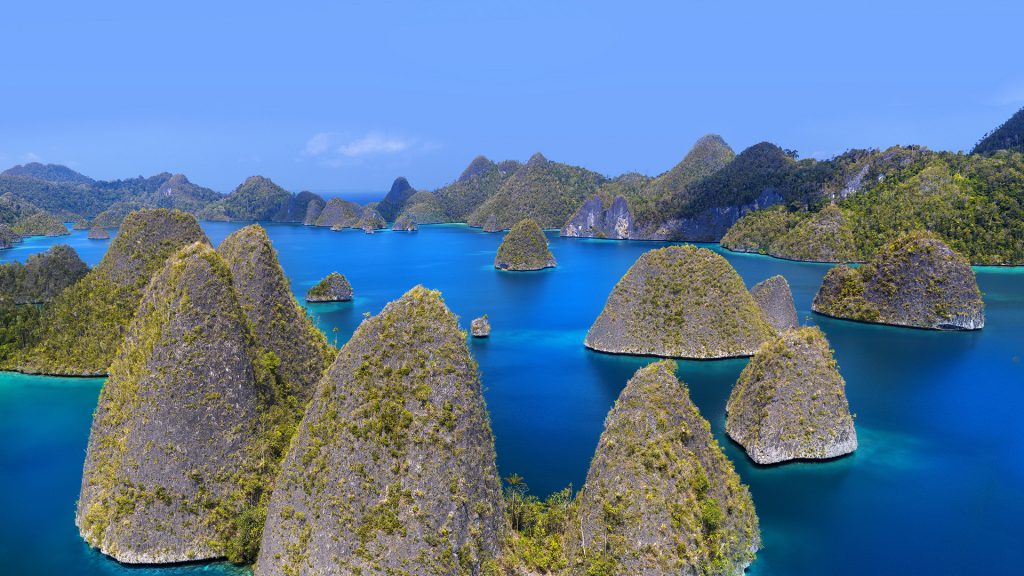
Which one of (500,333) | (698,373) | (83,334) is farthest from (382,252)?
(698,373)

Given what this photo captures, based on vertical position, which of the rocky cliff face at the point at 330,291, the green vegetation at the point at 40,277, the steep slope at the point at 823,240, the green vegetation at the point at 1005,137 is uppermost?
the green vegetation at the point at 1005,137

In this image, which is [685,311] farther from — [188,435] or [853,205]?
[853,205]

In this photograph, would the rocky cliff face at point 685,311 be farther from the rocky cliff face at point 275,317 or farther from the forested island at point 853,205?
the forested island at point 853,205

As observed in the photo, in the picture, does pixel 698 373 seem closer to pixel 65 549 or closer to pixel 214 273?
pixel 214 273

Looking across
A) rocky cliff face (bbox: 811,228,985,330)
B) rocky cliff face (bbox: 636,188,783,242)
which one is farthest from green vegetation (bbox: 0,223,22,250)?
rocky cliff face (bbox: 811,228,985,330)

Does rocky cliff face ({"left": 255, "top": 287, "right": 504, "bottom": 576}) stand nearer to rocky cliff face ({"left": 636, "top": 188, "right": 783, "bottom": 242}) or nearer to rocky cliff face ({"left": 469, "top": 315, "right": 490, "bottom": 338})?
rocky cliff face ({"left": 469, "top": 315, "right": 490, "bottom": 338})

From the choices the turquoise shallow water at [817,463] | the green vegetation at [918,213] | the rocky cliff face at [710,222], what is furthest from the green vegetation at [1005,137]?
the turquoise shallow water at [817,463]
